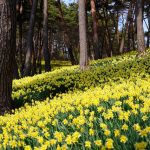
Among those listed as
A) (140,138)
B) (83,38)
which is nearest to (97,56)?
(83,38)

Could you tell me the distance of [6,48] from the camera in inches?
353

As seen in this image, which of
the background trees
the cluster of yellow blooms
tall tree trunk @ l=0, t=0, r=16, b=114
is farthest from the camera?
the background trees

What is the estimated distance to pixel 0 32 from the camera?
885cm

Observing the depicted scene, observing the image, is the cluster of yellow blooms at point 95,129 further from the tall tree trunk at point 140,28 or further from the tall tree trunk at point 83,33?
the tall tree trunk at point 140,28

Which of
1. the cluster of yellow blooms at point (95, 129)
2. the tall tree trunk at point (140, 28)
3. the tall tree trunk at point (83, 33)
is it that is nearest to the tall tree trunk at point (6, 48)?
the cluster of yellow blooms at point (95, 129)

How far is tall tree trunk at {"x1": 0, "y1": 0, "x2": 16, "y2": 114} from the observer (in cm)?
886

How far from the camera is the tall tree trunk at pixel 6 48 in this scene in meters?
8.86

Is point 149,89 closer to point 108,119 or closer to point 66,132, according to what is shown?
point 108,119

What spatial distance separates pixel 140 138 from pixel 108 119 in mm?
1210

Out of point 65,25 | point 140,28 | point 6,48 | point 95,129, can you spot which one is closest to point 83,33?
point 140,28

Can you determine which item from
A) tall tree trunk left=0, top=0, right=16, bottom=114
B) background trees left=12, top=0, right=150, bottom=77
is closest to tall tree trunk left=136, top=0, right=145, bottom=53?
background trees left=12, top=0, right=150, bottom=77

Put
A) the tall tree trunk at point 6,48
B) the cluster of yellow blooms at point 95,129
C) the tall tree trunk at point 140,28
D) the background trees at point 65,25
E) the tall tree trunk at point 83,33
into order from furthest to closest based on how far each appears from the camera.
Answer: the background trees at point 65,25 < the tall tree trunk at point 140,28 < the tall tree trunk at point 83,33 < the tall tree trunk at point 6,48 < the cluster of yellow blooms at point 95,129

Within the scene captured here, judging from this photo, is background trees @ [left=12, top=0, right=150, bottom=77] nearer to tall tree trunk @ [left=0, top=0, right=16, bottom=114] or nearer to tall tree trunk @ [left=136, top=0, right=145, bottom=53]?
tall tree trunk @ [left=136, top=0, right=145, bottom=53]

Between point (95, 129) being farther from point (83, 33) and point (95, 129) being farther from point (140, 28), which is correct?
point (140, 28)
